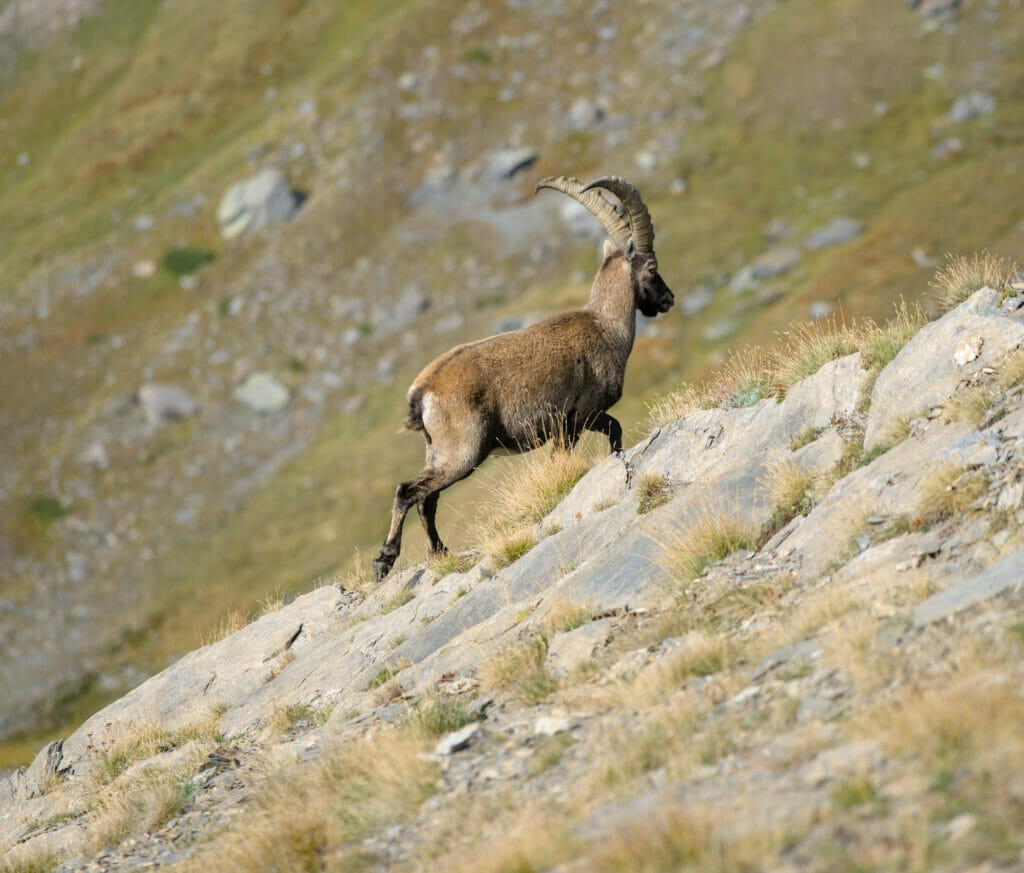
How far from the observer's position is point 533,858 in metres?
5.38

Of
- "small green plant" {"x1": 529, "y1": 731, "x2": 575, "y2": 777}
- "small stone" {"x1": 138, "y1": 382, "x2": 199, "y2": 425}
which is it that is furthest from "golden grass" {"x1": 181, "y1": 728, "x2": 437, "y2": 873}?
"small stone" {"x1": 138, "y1": 382, "x2": 199, "y2": 425}

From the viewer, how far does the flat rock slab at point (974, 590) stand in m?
6.25

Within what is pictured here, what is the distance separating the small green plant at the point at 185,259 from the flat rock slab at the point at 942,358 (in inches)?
1973

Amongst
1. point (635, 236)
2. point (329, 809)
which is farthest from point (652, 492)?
point (635, 236)

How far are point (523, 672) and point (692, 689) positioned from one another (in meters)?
1.81

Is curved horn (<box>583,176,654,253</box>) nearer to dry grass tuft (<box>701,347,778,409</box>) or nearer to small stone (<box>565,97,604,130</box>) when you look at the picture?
dry grass tuft (<box>701,347,778,409</box>)

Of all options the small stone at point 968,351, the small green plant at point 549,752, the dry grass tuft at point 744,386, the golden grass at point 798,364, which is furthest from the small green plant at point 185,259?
the small green plant at point 549,752

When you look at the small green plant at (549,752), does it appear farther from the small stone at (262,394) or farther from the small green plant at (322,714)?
the small stone at (262,394)

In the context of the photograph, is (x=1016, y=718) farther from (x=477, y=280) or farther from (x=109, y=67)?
(x=109, y=67)

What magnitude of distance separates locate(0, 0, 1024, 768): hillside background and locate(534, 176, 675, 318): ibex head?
79.5 ft

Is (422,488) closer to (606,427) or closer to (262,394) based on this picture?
(606,427)

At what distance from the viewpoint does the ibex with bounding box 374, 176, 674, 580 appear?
1274 centimetres

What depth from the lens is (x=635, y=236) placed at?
48.8 ft

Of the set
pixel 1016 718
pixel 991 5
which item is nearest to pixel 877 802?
pixel 1016 718
